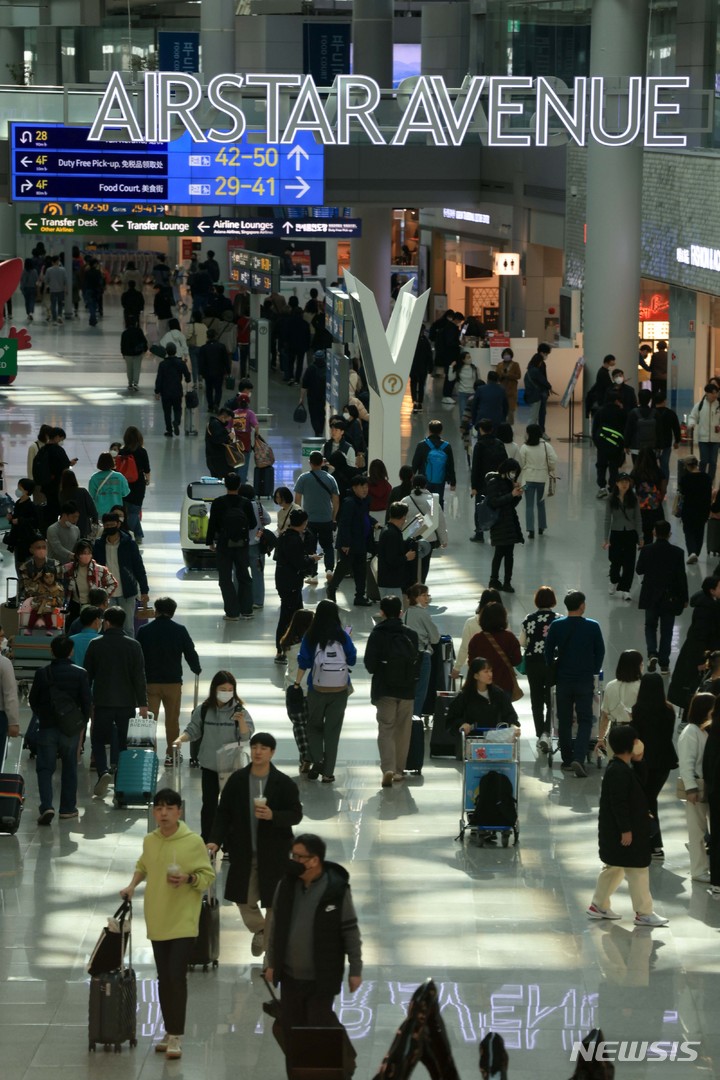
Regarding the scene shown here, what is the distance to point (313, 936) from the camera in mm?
7555

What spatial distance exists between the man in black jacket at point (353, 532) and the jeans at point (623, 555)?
2.42 m

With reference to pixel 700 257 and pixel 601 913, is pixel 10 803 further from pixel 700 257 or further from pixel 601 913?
pixel 700 257

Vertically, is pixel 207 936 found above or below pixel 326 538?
below

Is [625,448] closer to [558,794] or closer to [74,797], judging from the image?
[558,794]

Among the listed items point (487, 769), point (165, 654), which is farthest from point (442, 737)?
point (165, 654)

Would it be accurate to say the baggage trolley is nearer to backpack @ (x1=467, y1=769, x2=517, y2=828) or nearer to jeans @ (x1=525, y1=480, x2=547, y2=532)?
backpack @ (x1=467, y1=769, x2=517, y2=828)

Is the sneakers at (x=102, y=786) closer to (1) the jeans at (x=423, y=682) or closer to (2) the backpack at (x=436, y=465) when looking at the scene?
(1) the jeans at (x=423, y=682)

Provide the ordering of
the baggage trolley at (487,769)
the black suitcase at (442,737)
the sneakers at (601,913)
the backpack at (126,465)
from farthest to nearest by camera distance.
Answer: the backpack at (126,465) < the black suitcase at (442,737) < the baggage trolley at (487,769) < the sneakers at (601,913)

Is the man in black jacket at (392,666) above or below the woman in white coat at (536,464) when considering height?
below

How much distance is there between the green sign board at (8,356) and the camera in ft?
63.0

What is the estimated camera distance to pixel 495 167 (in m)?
39.6

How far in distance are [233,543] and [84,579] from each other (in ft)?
9.46

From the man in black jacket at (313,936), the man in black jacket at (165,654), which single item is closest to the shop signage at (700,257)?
the man in black jacket at (165,654)

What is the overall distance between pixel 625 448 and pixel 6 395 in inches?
561
